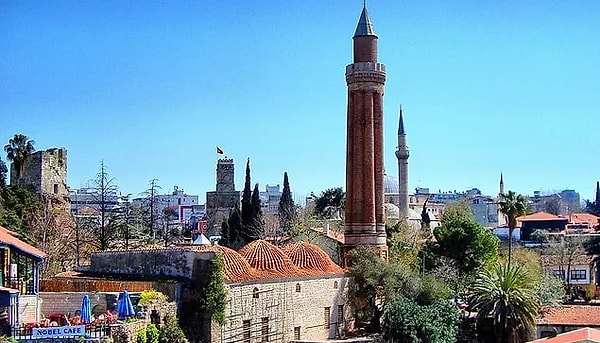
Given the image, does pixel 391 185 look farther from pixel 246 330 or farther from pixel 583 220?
pixel 246 330

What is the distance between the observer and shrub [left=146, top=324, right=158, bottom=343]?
73.3 ft

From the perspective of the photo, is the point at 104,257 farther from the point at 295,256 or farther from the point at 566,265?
the point at 566,265

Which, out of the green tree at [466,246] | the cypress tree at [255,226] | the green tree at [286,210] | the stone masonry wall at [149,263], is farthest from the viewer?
the green tree at [286,210]

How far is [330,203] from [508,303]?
121 ft

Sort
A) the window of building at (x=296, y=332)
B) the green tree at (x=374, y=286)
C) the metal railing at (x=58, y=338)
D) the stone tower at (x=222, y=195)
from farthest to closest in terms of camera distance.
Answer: the stone tower at (x=222, y=195) → the green tree at (x=374, y=286) → the window of building at (x=296, y=332) → the metal railing at (x=58, y=338)

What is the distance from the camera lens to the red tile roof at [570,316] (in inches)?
1371

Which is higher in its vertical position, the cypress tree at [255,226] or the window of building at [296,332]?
the cypress tree at [255,226]

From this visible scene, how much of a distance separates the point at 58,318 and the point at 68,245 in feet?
69.8

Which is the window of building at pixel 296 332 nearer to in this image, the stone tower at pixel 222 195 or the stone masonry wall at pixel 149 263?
the stone masonry wall at pixel 149 263

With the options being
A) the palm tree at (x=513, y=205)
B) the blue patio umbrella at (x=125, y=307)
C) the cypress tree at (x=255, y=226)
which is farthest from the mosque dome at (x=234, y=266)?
the cypress tree at (x=255, y=226)

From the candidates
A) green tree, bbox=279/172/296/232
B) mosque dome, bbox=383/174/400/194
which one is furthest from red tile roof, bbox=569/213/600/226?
green tree, bbox=279/172/296/232

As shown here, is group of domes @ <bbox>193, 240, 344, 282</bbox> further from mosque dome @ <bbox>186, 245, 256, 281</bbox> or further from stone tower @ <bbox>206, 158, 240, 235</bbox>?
stone tower @ <bbox>206, 158, 240, 235</bbox>

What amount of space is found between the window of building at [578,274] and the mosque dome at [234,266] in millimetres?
39190

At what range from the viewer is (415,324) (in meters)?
31.4
